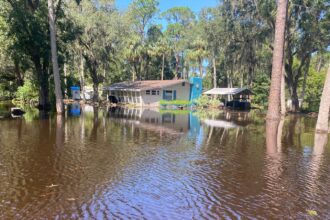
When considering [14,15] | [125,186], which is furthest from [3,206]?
[14,15]

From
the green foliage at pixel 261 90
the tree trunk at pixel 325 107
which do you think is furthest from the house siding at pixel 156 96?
the tree trunk at pixel 325 107

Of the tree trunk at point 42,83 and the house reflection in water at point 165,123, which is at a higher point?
the tree trunk at point 42,83

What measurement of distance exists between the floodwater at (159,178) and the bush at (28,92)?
24696 millimetres

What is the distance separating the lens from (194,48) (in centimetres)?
4809

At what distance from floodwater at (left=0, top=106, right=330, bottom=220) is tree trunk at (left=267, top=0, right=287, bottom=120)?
971cm

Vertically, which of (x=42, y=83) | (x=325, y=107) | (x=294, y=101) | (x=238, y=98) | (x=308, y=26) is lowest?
(x=325, y=107)

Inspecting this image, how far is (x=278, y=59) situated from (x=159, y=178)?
17.2 m

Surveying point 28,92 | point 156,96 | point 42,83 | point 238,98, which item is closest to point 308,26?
point 238,98

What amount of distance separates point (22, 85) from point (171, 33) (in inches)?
1157

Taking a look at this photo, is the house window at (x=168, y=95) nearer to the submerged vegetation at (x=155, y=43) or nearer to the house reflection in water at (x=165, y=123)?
the submerged vegetation at (x=155, y=43)

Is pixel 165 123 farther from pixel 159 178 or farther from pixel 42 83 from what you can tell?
pixel 42 83

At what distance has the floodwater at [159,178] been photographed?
18.5 feet

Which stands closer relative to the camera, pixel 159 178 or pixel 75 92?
pixel 159 178

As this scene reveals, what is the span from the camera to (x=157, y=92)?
41500 millimetres
